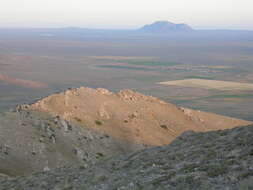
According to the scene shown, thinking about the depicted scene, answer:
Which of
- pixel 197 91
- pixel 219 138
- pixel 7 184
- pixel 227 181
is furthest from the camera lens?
pixel 197 91

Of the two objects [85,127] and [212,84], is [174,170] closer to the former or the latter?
[85,127]

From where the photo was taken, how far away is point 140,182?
1561 centimetres

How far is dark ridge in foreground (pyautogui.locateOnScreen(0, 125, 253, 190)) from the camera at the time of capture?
552 inches

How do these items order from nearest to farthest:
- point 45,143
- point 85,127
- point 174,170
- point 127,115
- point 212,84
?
point 174,170
point 45,143
point 85,127
point 127,115
point 212,84

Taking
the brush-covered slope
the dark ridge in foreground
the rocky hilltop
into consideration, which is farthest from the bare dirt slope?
the dark ridge in foreground

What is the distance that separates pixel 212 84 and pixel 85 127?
123797 mm

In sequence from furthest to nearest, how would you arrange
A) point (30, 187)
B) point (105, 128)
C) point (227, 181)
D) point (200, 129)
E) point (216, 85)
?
A: 1. point (216, 85)
2. point (200, 129)
3. point (105, 128)
4. point (30, 187)
5. point (227, 181)

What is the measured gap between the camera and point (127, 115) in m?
47.4

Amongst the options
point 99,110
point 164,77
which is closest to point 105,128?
point 99,110

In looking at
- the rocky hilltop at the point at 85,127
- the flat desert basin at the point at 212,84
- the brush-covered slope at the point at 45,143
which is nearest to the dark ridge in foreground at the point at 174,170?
the rocky hilltop at the point at 85,127

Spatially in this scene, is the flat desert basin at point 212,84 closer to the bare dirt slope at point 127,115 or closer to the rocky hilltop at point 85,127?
the rocky hilltop at point 85,127

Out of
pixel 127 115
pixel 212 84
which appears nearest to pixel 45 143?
pixel 127 115

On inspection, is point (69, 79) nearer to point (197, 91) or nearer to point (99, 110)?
point (197, 91)

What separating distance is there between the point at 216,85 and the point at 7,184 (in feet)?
468
